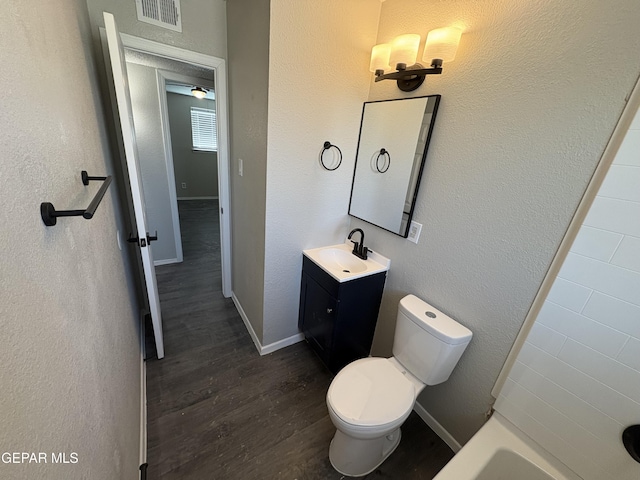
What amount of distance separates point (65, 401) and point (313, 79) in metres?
1.65

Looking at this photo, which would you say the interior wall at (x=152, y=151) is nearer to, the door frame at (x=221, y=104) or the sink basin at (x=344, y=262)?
the door frame at (x=221, y=104)

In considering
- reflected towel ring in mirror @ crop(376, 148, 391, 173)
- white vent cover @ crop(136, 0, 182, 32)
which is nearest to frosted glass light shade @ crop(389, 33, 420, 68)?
reflected towel ring in mirror @ crop(376, 148, 391, 173)

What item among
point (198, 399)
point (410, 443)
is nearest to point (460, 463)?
point (410, 443)

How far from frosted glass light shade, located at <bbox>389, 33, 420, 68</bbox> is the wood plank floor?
6.52ft

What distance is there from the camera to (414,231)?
1.54 metres

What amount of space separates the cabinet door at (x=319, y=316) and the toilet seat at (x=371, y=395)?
0.33m

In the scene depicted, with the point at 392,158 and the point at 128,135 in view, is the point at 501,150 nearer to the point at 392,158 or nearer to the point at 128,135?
the point at 392,158

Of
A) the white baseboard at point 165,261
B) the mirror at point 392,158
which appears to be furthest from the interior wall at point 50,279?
the white baseboard at point 165,261

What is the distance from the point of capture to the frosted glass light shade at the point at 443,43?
1171mm

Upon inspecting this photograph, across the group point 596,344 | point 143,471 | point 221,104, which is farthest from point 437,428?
point 221,104

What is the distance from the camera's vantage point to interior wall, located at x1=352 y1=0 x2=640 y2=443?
2.95 ft

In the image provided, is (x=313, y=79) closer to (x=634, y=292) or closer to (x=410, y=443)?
(x=634, y=292)
